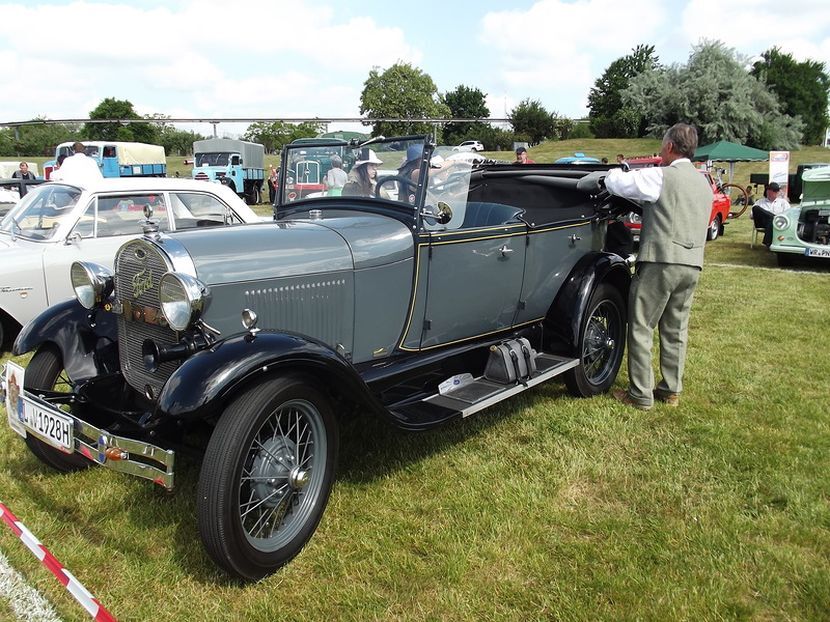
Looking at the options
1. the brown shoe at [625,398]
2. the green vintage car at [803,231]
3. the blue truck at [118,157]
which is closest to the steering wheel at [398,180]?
the brown shoe at [625,398]

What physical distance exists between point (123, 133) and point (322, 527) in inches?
2547

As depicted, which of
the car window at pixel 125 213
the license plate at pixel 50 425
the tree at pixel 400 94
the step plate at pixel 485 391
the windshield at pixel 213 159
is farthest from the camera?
the tree at pixel 400 94

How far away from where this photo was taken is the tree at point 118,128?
5822 centimetres

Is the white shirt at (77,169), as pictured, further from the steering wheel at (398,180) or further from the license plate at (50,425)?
the license plate at (50,425)

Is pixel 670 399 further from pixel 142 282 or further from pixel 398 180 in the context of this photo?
pixel 142 282

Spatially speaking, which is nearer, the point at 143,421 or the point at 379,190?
the point at 143,421

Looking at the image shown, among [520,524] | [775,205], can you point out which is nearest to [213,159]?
[775,205]

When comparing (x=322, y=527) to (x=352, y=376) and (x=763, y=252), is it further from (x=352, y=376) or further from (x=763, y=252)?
(x=763, y=252)

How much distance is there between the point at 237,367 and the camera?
250 centimetres

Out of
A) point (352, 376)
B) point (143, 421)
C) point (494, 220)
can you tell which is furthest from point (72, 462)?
point (494, 220)

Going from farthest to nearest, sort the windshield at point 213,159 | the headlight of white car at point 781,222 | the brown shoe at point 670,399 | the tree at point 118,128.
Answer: the tree at point 118,128, the windshield at point 213,159, the headlight of white car at point 781,222, the brown shoe at point 670,399

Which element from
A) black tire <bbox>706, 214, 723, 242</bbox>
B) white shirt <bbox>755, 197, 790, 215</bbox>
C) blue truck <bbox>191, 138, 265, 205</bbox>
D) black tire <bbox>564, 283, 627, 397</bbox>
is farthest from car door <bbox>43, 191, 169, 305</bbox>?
blue truck <bbox>191, 138, 265, 205</bbox>

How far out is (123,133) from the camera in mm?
58719

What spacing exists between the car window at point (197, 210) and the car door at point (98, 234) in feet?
0.48
